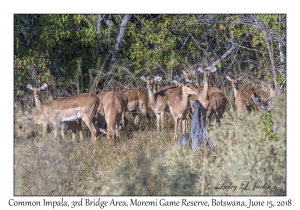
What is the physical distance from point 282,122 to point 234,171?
892 millimetres

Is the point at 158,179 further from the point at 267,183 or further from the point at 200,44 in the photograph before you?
the point at 200,44

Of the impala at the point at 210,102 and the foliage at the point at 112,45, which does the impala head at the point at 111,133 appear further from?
the foliage at the point at 112,45

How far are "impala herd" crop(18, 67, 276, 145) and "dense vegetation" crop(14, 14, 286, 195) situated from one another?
0.33 meters

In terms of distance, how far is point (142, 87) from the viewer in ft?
46.6

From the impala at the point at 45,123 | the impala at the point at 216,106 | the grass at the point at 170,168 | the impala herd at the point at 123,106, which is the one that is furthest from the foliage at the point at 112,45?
the grass at the point at 170,168

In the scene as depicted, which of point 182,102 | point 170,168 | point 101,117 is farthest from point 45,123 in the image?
point 170,168

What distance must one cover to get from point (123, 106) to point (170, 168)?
4.33 metres

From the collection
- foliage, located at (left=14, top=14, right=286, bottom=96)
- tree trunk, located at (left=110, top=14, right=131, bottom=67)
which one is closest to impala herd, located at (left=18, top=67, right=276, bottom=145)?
foliage, located at (left=14, top=14, right=286, bottom=96)

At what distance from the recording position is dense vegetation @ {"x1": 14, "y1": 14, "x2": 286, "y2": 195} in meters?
6.93

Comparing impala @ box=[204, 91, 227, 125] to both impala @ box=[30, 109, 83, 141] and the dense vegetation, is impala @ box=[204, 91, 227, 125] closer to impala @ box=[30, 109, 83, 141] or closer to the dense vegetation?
the dense vegetation

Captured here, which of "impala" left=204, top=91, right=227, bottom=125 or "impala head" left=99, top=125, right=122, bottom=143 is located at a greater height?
"impala" left=204, top=91, right=227, bottom=125

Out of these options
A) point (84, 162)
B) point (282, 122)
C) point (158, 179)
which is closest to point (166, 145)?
point (84, 162)

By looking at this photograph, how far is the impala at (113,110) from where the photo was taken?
1076 cm
